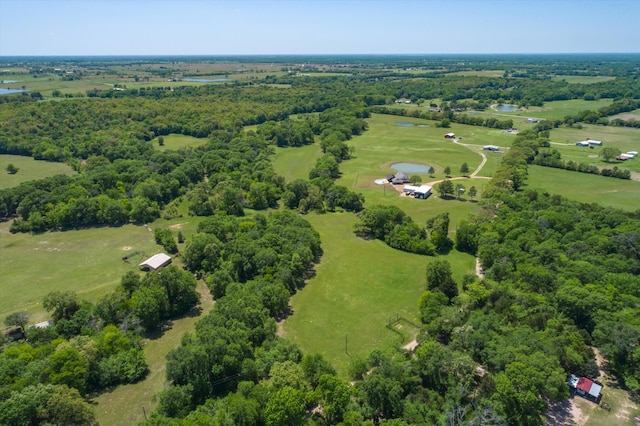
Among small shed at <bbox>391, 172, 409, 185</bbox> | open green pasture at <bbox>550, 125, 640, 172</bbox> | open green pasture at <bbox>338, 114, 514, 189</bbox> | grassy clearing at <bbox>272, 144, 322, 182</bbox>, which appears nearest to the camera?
small shed at <bbox>391, 172, 409, 185</bbox>

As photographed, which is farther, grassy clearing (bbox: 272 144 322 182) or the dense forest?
grassy clearing (bbox: 272 144 322 182)

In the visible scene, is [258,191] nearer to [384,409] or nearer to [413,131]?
[384,409]

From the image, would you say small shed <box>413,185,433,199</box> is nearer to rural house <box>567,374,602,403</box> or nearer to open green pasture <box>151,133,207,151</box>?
rural house <box>567,374,602,403</box>

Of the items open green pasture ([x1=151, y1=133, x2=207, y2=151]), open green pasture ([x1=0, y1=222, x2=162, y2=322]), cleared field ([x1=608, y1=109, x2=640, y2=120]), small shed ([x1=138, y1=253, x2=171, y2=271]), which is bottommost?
open green pasture ([x1=0, y1=222, x2=162, y2=322])

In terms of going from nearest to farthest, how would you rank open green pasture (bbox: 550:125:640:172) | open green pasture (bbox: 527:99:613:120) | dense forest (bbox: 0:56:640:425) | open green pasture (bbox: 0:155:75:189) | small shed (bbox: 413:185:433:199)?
dense forest (bbox: 0:56:640:425), small shed (bbox: 413:185:433:199), open green pasture (bbox: 0:155:75:189), open green pasture (bbox: 550:125:640:172), open green pasture (bbox: 527:99:613:120)

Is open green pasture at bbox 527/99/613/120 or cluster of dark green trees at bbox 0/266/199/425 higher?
open green pasture at bbox 527/99/613/120

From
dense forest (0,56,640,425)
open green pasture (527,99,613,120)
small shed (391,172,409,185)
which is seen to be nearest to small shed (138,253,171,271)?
dense forest (0,56,640,425)

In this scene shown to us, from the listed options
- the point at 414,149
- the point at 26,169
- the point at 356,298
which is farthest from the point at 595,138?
the point at 26,169
